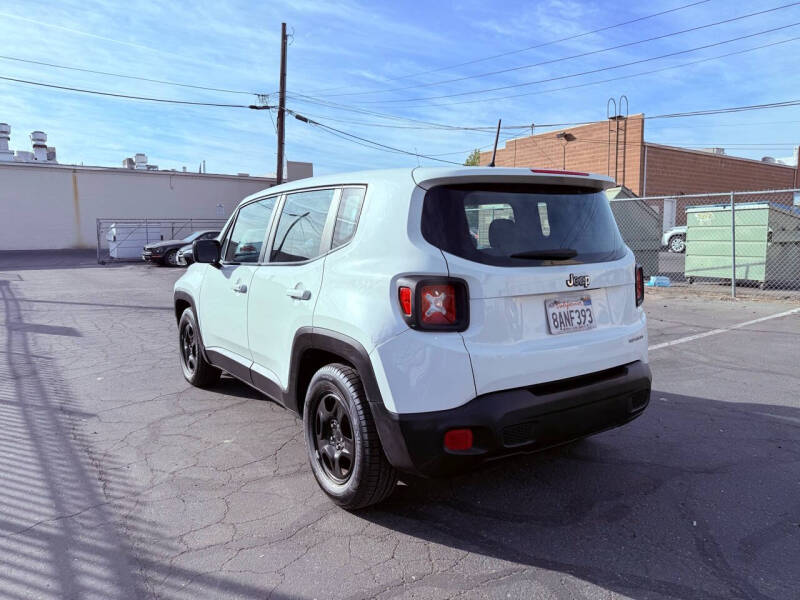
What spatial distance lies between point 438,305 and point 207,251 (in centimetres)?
268

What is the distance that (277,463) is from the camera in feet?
12.8

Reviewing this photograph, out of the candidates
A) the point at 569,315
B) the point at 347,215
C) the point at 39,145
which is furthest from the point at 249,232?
the point at 39,145

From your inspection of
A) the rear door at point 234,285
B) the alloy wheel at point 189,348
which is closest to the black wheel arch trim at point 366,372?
the rear door at point 234,285

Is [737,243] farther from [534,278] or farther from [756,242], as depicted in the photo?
[534,278]

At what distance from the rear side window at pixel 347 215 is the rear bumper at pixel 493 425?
3.24 feet

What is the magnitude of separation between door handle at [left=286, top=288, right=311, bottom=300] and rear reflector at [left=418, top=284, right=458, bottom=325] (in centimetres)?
90

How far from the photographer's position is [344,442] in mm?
3221

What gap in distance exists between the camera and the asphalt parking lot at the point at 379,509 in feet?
8.54

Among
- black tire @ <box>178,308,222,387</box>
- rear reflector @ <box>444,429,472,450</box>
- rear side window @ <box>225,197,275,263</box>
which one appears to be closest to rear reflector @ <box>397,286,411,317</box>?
rear reflector @ <box>444,429,472,450</box>

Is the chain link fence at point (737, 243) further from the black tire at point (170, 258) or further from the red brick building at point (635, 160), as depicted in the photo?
the red brick building at point (635, 160)

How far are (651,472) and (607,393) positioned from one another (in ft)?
3.00

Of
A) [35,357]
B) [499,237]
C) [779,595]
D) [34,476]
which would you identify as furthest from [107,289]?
[779,595]

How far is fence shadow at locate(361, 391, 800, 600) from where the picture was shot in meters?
2.62

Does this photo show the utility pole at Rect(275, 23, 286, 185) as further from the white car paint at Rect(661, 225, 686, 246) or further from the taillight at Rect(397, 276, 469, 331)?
the taillight at Rect(397, 276, 469, 331)
